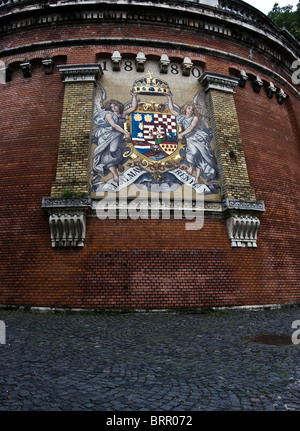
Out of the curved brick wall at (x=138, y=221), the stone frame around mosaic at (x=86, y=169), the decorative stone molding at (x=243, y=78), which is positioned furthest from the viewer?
the decorative stone molding at (x=243, y=78)

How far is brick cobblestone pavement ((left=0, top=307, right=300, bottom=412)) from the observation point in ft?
9.51

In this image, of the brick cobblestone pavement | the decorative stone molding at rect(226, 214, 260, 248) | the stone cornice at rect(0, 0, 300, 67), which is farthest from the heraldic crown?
the brick cobblestone pavement

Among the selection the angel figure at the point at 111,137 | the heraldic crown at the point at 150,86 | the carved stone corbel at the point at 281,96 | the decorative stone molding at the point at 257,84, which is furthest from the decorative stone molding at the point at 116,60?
the carved stone corbel at the point at 281,96

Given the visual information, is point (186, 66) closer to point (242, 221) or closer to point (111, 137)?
point (111, 137)

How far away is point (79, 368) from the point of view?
12.4 feet

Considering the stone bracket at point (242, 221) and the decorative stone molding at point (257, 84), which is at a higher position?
the decorative stone molding at point (257, 84)

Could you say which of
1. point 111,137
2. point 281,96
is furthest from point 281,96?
point 111,137

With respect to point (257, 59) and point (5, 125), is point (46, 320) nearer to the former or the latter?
point (5, 125)

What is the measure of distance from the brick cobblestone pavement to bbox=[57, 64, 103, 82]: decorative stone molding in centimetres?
761

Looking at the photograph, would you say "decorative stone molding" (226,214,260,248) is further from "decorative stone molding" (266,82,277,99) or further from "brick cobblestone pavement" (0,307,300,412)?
"decorative stone molding" (266,82,277,99)

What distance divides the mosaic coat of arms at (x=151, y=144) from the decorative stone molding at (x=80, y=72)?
56 cm

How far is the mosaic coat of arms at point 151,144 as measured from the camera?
339 inches

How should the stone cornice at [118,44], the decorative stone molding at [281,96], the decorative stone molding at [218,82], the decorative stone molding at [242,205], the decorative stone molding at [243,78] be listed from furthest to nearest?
the decorative stone molding at [281,96] < the decorative stone molding at [243,78] < the decorative stone molding at [218,82] < the stone cornice at [118,44] < the decorative stone molding at [242,205]

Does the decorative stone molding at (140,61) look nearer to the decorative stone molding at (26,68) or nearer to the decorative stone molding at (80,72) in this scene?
the decorative stone molding at (80,72)
